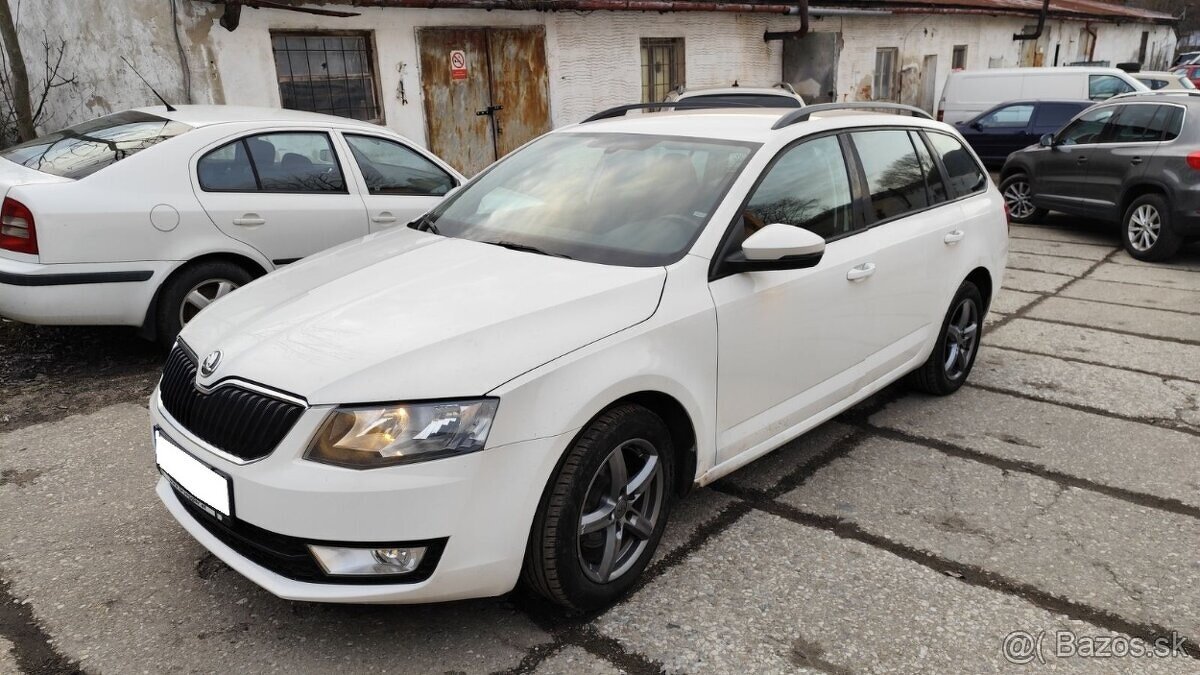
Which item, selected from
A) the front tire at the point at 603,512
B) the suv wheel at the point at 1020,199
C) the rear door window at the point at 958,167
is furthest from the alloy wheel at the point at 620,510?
the suv wheel at the point at 1020,199

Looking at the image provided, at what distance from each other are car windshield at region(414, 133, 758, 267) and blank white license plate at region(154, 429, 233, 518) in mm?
1378

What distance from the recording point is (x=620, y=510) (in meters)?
2.84

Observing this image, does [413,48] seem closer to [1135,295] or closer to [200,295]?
[200,295]

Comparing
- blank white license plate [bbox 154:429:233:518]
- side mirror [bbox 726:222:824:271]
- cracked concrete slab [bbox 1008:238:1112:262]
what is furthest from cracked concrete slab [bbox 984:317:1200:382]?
blank white license plate [bbox 154:429:233:518]

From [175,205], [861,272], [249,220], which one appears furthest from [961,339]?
[175,205]

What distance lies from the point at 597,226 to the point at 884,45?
17132 millimetres

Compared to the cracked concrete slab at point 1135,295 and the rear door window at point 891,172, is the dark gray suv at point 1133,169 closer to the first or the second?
the cracked concrete slab at point 1135,295

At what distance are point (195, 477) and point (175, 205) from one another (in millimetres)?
2881

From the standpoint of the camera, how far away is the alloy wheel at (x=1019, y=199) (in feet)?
35.3

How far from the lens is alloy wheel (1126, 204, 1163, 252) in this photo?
28.3 ft

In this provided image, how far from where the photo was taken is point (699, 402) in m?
3.02

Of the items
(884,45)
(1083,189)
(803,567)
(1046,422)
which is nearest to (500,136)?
(1083,189)

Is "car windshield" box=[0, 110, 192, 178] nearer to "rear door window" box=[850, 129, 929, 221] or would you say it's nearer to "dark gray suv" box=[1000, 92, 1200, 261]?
"rear door window" box=[850, 129, 929, 221]

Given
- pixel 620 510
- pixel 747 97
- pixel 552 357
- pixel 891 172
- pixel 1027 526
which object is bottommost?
pixel 1027 526
